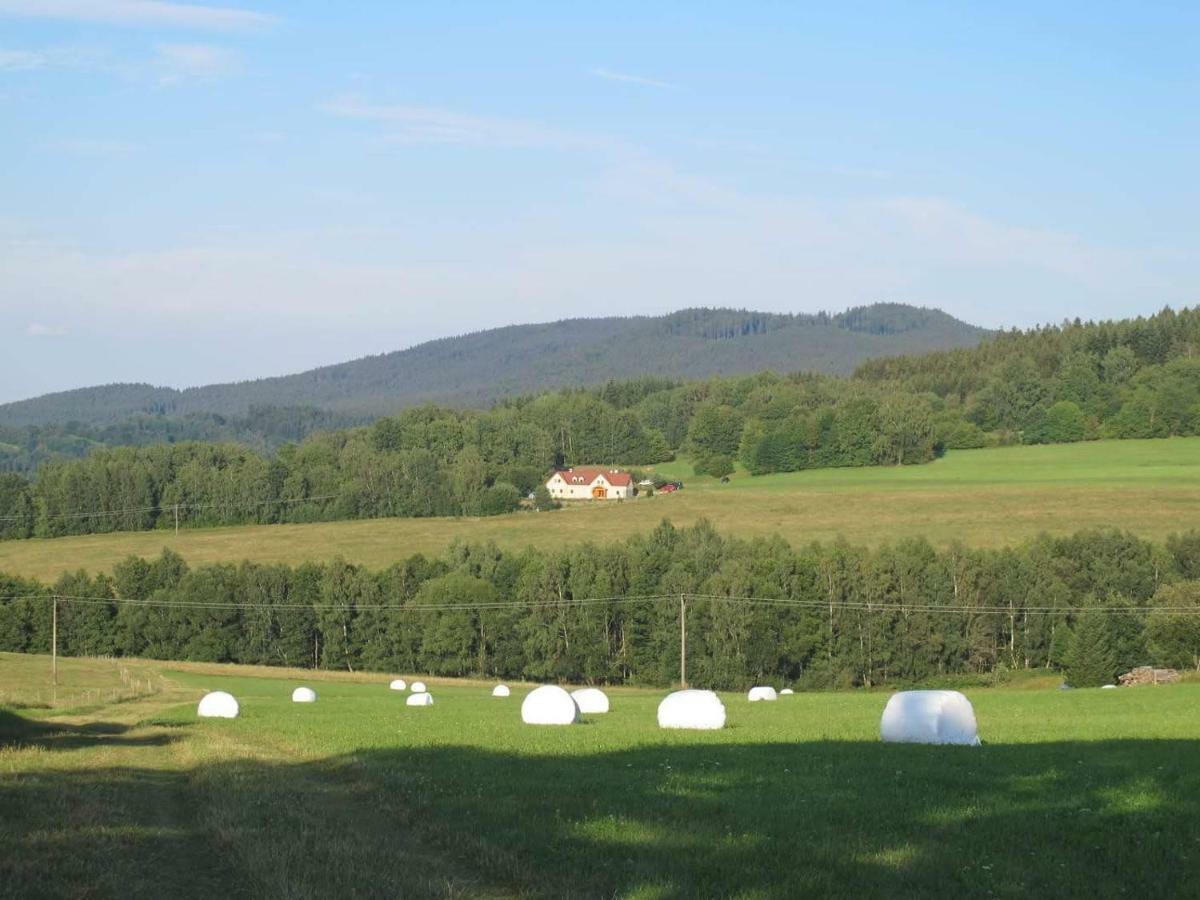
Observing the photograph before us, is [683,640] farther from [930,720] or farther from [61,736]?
[930,720]

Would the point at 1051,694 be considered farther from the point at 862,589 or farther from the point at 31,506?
the point at 31,506

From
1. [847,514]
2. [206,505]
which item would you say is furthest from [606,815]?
[206,505]

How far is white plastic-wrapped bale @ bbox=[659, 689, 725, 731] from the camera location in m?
29.6

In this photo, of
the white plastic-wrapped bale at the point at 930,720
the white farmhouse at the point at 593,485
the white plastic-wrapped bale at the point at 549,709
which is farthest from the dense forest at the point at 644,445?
the white plastic-wrapped bale at the point at 930,720

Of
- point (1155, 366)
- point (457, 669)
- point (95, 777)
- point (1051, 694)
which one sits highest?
point (1155, 366)

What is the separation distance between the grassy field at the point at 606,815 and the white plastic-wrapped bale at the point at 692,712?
2610 millimetres

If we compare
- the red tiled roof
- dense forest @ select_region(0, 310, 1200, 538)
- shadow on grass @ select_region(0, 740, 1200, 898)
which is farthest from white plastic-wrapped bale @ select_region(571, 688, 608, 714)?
the red tiled roof

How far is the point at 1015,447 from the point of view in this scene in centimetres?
13962

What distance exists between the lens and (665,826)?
567 inches

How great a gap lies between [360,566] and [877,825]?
85.3 m

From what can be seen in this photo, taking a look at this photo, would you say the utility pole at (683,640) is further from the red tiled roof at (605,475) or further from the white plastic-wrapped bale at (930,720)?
the red tiled roof at (605,475)

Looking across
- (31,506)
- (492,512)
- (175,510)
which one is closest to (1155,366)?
(492,512)

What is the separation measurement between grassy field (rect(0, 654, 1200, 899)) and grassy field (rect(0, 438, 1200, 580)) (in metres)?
69.9

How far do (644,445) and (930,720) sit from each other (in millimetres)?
146953
